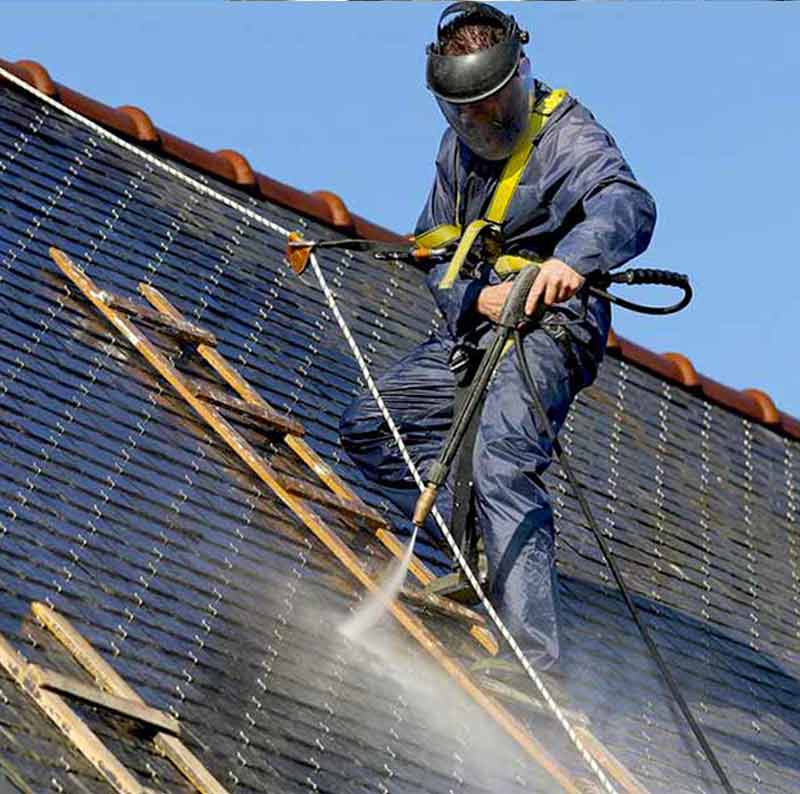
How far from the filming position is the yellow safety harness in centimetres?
672

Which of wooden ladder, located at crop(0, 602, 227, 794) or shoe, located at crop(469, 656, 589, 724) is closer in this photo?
wooden ladder, located at crop(0, 602, 227, 794)

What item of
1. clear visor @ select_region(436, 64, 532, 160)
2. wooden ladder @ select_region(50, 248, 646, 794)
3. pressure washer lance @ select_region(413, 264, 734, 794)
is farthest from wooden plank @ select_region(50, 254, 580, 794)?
clear visor @ select_region(436, 64, 532, 160)

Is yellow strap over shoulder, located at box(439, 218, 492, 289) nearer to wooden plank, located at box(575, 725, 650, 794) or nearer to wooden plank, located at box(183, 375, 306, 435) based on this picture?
wooden plank, located at box(183, 375, 306, 435)

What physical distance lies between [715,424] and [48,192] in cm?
373

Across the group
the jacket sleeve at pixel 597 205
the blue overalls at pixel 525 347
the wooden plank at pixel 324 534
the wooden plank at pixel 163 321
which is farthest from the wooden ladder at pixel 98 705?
the wooden plank at pixel 163 321

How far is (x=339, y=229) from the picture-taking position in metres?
10.2

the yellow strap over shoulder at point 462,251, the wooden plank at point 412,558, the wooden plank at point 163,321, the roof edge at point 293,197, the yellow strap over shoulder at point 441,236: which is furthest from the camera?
the roof edge at point 293,197

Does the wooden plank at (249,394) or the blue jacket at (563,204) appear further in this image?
the wooden plank at (249,394)

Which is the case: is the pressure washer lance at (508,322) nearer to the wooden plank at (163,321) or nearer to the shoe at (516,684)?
the shoe at (516,684)

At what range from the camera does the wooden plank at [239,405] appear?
7.59m

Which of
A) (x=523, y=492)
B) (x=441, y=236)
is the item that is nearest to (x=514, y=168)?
(x=441, y=236)

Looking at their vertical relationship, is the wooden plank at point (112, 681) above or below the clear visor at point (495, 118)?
below

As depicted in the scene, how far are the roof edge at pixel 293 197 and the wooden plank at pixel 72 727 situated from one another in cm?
422

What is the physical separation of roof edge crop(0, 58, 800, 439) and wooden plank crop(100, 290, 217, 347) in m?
1.69
